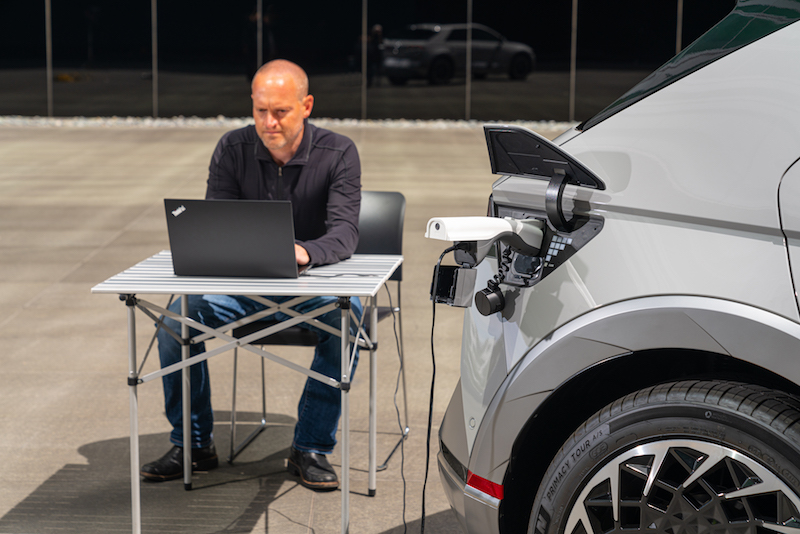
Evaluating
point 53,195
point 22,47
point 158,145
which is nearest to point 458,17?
point 158,145

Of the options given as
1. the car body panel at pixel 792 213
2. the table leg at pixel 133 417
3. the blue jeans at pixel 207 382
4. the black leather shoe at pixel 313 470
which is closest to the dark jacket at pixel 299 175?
the blue jeans at pixel 207 382

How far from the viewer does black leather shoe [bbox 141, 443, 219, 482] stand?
343 centimetres

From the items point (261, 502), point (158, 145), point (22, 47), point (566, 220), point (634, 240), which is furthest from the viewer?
point (22, 47)

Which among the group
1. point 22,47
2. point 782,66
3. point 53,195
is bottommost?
point 53,195

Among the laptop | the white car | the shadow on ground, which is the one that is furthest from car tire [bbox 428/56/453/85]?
the white car

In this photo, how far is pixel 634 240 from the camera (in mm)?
1857

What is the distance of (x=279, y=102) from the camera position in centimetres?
358

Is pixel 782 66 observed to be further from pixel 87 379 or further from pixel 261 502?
pixel 87 379

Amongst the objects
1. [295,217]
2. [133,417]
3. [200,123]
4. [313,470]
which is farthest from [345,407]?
[200,123]

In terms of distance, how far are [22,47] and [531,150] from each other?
58.7 feet

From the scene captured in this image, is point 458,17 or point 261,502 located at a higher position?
point 458,17

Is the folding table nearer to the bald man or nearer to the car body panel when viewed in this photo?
the bald man

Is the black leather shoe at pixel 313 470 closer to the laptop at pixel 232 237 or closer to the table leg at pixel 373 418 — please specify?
the table leg at pixel 373 418

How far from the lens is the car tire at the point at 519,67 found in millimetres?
18053
